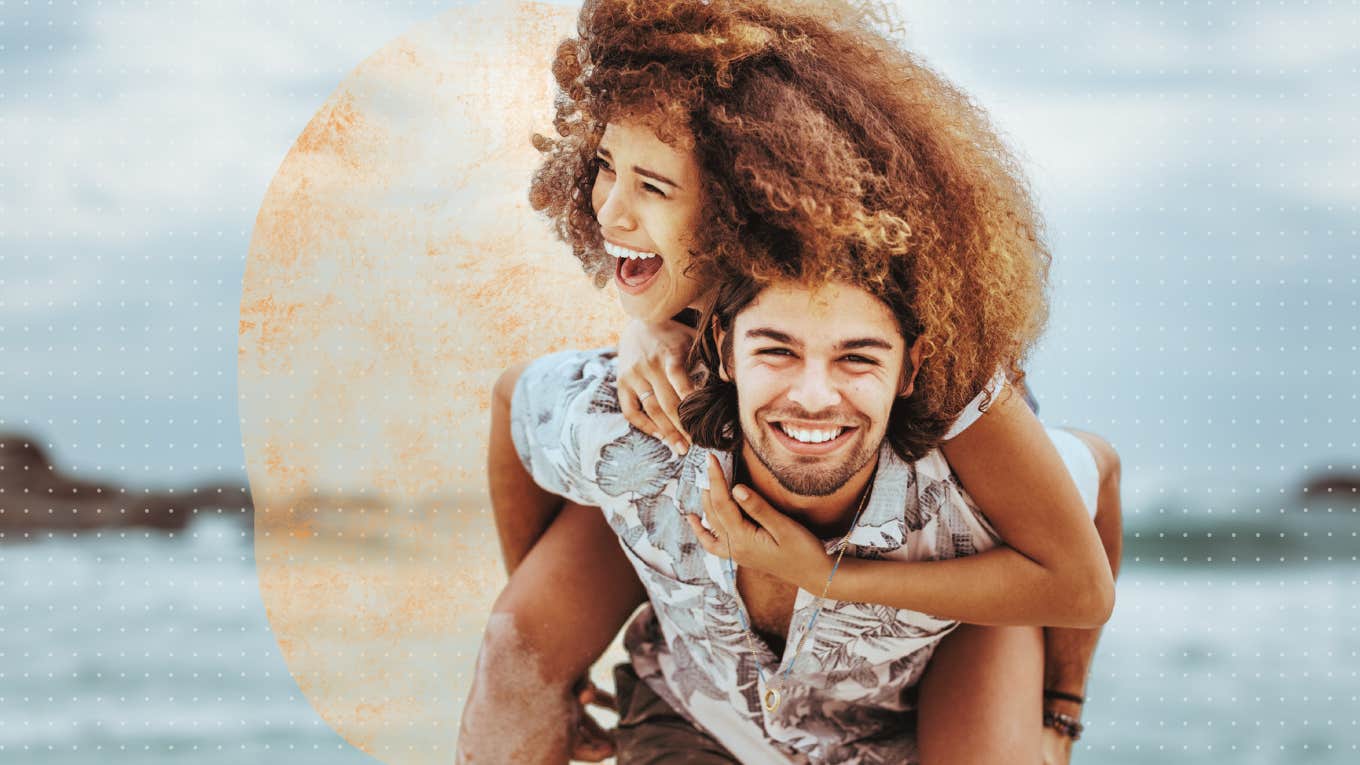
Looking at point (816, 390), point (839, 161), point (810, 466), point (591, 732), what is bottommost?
point (591, 732)

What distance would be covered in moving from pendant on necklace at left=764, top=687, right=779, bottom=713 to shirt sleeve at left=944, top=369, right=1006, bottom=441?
0.65 m

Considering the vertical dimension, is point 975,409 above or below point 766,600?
above

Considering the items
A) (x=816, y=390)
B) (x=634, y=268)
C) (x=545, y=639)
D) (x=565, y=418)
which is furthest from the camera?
(x=545, y=639)

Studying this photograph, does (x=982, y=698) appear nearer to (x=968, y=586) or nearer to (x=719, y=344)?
(x=968, y=586)

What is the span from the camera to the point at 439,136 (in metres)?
3.02

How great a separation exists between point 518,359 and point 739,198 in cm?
106

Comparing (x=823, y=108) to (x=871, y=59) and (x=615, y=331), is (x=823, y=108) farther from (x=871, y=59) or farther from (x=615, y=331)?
(x=615, y=331)

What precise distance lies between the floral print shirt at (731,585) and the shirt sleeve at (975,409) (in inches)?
2.2

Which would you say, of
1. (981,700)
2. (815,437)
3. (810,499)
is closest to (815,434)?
(815,437)

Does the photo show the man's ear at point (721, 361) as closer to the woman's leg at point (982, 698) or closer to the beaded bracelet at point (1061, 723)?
the woman's leg at point (982, 698)

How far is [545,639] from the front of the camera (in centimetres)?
275

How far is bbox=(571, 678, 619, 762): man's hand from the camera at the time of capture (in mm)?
2910

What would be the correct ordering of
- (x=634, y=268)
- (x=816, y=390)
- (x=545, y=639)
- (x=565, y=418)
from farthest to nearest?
(x=545, y=639), (x=565, y=418), (x=634, y=268), (x=816, y=390)

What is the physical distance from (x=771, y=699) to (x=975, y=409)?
0.74 meters
